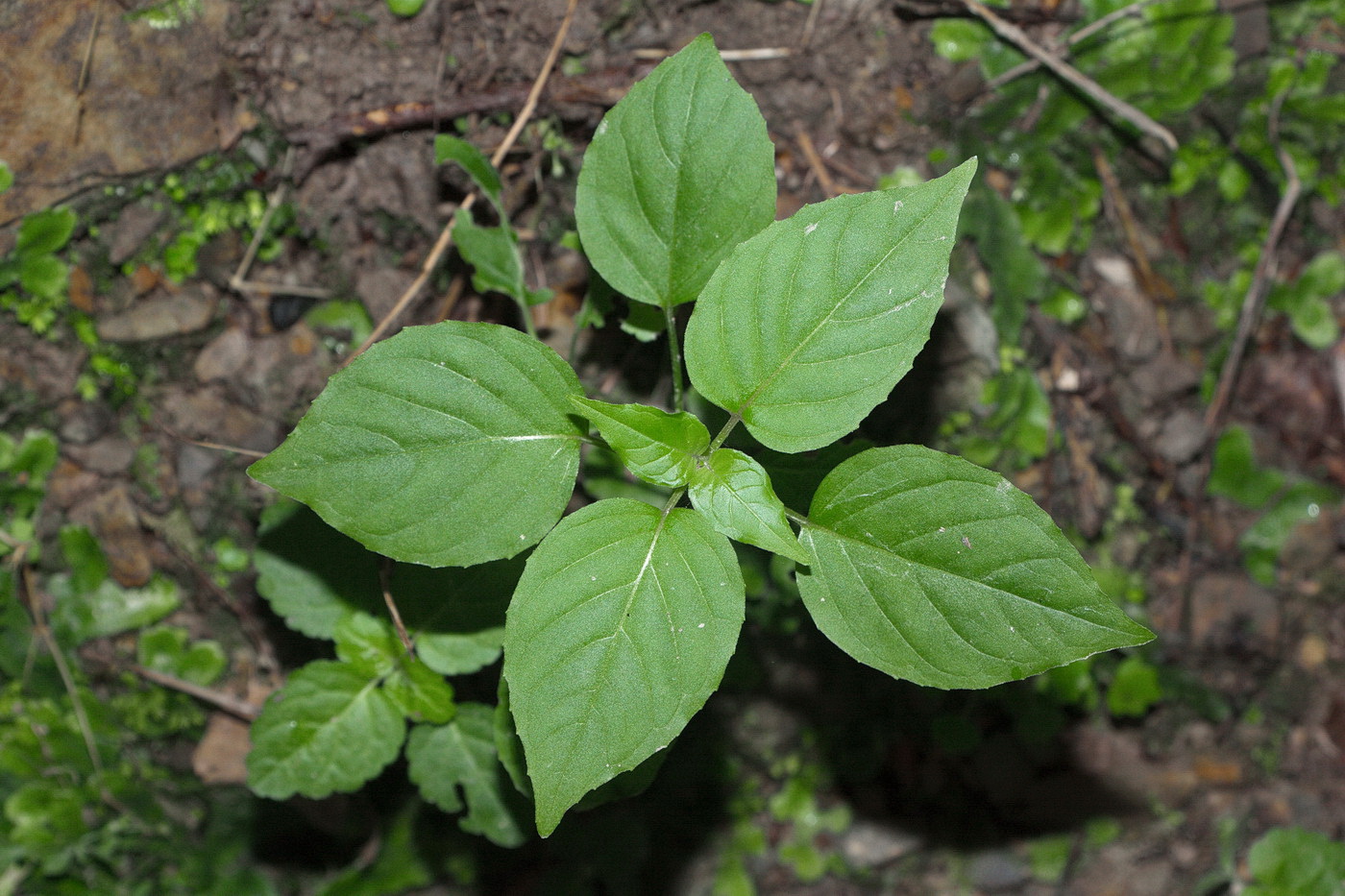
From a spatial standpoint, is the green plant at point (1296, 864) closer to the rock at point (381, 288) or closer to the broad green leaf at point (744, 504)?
the broad green leaf at point (744, 504)

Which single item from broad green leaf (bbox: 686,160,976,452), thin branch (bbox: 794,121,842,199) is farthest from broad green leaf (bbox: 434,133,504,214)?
thin branch (bbox: 794,121,842,199)

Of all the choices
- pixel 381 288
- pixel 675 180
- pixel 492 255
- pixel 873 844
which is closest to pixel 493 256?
pixel 492 255

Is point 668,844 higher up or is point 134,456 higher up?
point 134,456

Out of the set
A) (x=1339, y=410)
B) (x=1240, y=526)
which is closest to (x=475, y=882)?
(x=1240, y=526)

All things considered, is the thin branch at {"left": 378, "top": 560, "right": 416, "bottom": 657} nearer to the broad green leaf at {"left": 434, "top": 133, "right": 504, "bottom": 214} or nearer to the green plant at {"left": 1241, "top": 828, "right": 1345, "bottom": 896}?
the broad green leaf at {"left": 434, "top": 133, "right": 504, "bottom": 214}

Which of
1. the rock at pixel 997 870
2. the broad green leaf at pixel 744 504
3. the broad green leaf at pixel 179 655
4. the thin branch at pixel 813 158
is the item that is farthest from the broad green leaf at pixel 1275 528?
the broad green leaf at pixel 179 655

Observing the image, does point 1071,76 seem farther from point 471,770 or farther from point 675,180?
point 471,770

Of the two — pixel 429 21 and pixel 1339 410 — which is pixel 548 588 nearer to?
pixel 429 21
